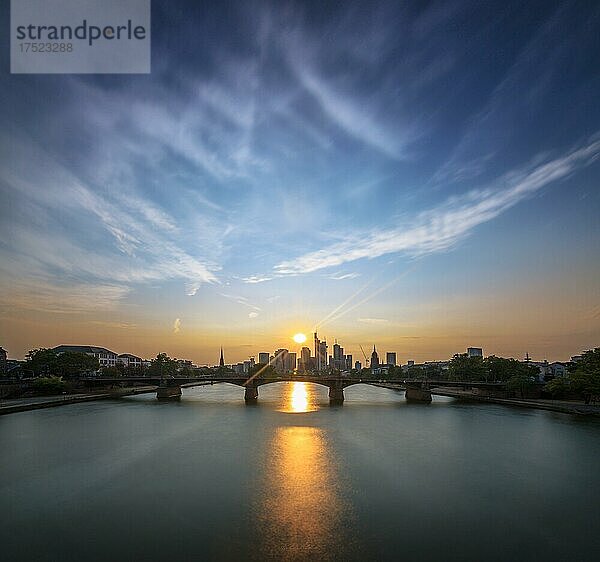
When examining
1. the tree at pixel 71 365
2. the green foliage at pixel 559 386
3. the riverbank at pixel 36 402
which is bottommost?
the riverbank at pixel 36 402

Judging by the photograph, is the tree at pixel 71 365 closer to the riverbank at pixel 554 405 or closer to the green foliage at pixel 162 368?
the green foliage at pixel 162 368

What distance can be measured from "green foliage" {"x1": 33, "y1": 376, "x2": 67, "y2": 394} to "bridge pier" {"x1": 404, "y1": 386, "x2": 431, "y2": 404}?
60.1 meters

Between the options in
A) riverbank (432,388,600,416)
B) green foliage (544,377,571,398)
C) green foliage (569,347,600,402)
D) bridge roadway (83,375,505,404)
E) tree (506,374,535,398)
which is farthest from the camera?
bridge roadway (83,375,505,404)

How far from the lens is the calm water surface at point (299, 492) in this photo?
17078 mm

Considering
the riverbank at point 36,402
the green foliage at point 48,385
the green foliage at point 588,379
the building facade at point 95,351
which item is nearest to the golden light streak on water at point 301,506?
the riverbank at point 36,402

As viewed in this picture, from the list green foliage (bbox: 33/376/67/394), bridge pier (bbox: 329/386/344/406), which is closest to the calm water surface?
green foliage (bbox: 33/376/67/394)

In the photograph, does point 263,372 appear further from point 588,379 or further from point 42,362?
point 588,379

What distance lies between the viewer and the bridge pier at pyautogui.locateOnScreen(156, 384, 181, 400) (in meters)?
84.2

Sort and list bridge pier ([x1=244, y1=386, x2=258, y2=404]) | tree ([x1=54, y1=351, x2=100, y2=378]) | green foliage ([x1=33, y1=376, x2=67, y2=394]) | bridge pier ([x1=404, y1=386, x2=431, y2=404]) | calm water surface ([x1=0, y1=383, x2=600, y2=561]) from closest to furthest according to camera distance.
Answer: calm water surface ([x1=0, y1=383, x2=600, y2=561])
green foliage ([x1=33, y1=376, x2=67, y2=394])
bridge pier ([x1=404, y1=386, x2=431, y2=404])
bridge pier ([x1=244, y1=386, x2=258, y2=404])
tree ([x1=54, y1=351, x2=100, y2=378])

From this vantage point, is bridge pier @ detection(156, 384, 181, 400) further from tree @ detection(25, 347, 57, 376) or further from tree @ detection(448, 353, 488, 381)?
tree @ detection(448, 353, 488, 381)

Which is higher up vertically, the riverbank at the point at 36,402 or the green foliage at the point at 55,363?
the green foliage at the point at 55,363

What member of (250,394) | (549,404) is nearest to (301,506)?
(549,404)

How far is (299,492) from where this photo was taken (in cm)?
2419

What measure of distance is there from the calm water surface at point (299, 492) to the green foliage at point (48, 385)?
27090 mm
